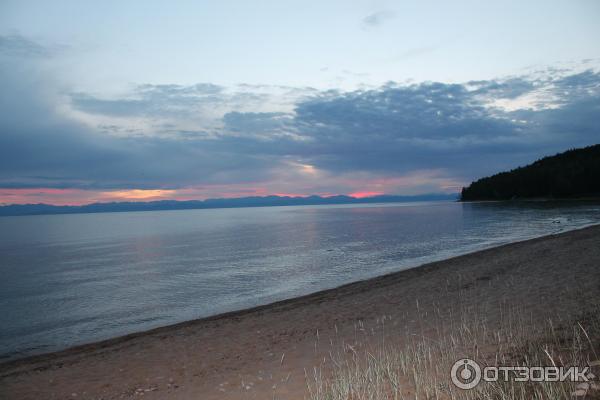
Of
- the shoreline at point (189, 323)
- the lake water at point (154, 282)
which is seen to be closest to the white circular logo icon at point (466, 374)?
the shoreline at point (189, 323)

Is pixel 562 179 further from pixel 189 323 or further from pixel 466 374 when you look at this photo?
pixel 466 374

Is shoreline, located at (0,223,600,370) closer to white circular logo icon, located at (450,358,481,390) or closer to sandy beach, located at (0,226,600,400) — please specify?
sandy beach, located at (0,226,600,400)

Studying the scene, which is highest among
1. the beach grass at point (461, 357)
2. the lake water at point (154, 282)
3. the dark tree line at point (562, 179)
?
the dark tree line at point (562, 179)

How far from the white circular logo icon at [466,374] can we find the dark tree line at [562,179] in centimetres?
16082

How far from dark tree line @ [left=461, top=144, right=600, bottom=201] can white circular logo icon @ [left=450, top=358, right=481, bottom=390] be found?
528ft

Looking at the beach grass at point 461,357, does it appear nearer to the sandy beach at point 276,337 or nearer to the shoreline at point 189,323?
the sandy beach at point 276,337

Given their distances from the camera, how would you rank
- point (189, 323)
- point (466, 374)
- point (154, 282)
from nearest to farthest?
point (466, 374) → point (189, 323) → point (154, 282)

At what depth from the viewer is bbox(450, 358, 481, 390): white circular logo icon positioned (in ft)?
22.9

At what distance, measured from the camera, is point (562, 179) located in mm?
149750

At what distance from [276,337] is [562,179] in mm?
170233

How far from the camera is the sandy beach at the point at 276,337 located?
1023 centimetres

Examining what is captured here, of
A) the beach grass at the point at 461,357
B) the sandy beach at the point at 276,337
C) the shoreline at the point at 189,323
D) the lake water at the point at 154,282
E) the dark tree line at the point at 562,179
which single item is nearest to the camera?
the beach grass at the point at 461,357

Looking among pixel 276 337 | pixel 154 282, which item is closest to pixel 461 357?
pixel 276 337

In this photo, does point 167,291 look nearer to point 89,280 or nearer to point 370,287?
point 89,280
